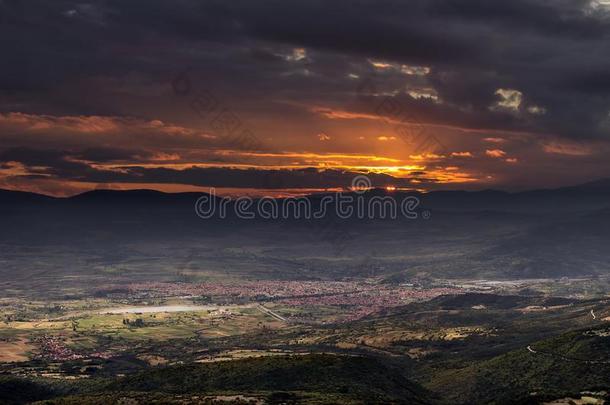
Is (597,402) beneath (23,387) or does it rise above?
above

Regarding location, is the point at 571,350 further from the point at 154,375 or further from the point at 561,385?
the point at 154,375

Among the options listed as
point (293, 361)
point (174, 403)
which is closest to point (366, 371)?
point (293, 361)

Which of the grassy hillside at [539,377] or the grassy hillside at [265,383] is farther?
the grassy hillside at [539,377]

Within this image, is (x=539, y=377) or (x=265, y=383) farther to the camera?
(x=539, y=377)

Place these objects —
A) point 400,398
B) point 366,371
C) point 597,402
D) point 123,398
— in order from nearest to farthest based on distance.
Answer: point 597,402 < point 123,398 < point 400,398 < point 366,371

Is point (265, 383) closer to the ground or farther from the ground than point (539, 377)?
closer to the ground

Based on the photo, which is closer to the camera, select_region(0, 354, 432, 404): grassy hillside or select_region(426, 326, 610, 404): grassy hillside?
select_region(0, 354, 432, 404): grassy hillside

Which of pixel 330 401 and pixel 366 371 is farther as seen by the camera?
pixel 366 371

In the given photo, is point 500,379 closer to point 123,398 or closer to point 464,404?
point 464,404

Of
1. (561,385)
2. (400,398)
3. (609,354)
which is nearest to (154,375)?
(400,398)

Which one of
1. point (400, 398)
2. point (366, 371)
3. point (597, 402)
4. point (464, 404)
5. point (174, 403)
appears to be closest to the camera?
point (597, 402)
